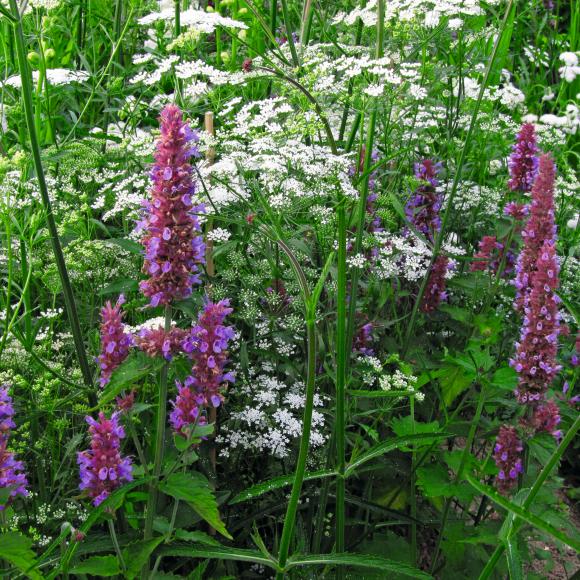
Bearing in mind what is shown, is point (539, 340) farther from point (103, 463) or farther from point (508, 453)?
point (103, 463)

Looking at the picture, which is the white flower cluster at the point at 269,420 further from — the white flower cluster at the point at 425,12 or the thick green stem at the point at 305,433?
the white flower cluster at the point at 425,12

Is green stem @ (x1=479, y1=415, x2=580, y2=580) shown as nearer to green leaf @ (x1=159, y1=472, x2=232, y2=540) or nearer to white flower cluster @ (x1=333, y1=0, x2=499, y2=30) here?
green leaf @ (x1=159, y1=472, x2=232, y2=540)

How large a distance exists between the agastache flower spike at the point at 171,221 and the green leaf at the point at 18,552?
536mm

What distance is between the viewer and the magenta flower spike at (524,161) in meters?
2.83

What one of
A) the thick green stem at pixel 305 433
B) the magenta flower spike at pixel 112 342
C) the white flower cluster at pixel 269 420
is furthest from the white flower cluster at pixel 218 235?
the thick green stem at pixel 305 433

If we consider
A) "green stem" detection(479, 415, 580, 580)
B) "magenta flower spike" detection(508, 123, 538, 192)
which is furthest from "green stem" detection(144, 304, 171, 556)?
"magenta flower spike" detection(508, 123, 538, 192)

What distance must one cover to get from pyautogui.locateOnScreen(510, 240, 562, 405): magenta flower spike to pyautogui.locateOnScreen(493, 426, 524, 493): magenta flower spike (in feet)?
0.41

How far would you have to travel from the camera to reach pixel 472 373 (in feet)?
6.97

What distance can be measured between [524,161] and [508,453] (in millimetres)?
1134

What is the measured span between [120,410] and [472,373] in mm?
934

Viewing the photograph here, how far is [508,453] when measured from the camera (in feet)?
7.27

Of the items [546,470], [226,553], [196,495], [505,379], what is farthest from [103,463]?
[505,379]

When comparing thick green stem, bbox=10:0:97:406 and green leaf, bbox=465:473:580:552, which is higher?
thick green stem, bbox=10:0:97:406

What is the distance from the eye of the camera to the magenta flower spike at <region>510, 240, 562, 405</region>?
211 cm
